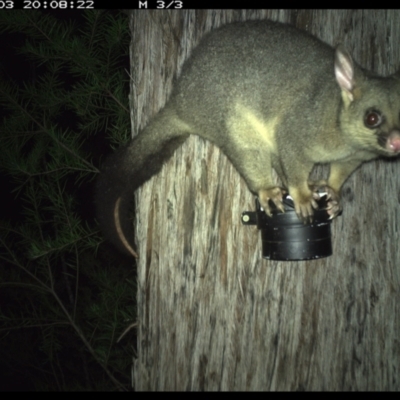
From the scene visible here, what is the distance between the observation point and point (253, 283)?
2922 millimetres

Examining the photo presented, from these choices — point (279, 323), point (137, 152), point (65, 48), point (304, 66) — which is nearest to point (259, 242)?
point (279, 323)

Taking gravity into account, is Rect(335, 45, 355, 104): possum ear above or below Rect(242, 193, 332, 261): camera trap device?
above

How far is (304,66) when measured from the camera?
3064 millimetres

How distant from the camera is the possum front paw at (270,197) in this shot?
2770 mm

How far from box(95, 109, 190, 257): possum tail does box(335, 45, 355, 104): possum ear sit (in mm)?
966

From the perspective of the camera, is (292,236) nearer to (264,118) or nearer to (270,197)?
(270,197)

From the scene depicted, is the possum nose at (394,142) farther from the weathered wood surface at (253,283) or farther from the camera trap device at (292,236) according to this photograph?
the camera trap device at (292,236)

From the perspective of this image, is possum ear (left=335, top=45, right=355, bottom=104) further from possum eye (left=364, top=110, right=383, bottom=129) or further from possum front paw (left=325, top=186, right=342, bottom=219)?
possum front paw (left=325, top=186, right=342, bottom=219)

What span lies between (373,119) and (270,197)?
74 centimetres

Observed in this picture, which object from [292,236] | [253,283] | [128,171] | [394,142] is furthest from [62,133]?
[394,142]

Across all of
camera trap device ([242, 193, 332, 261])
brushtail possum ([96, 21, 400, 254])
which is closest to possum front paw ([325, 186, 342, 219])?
brushtail possum ([96, 21, 400, 254])

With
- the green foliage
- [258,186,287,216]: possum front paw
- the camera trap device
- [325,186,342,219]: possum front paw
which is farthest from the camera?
the green foliage

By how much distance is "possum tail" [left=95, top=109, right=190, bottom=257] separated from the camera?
2.92 metres

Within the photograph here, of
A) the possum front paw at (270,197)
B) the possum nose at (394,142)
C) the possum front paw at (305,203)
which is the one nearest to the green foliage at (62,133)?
the possum front paw at (270,197)
